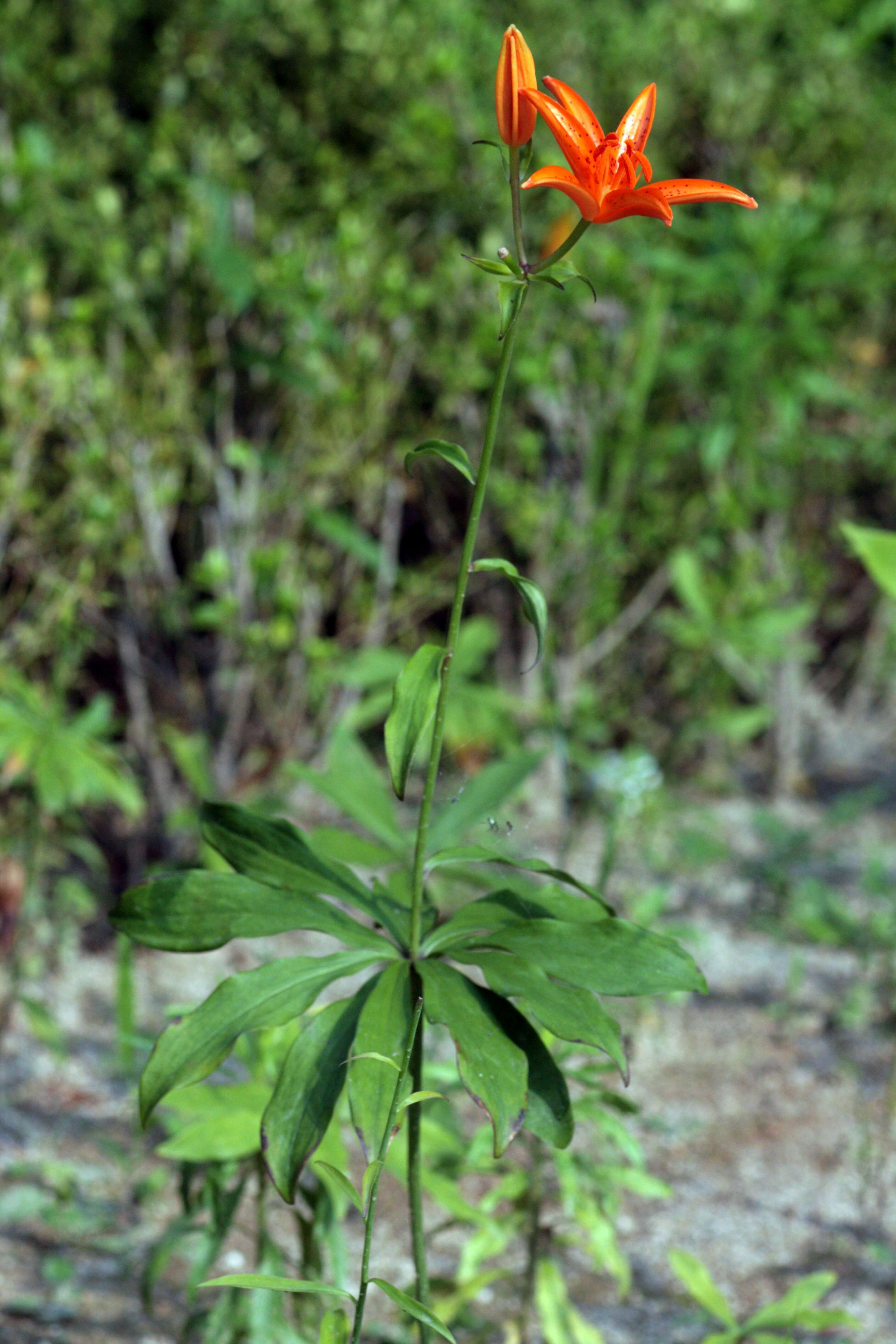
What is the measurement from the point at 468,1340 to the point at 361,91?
117 inches

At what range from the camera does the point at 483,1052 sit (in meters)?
1.08

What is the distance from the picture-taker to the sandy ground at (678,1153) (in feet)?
6.15

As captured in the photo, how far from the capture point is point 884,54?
14.4 ft

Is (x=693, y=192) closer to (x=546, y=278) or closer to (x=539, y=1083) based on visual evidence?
(x=546, y=278)

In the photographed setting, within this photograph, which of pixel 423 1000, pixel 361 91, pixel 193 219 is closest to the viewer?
pixel 423 1000

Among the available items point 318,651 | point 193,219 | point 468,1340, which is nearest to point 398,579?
point 318,651

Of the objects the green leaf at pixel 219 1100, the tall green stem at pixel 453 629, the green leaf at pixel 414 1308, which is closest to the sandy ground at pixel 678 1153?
the green leaf at pixel 219 1100

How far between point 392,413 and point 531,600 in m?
2.33

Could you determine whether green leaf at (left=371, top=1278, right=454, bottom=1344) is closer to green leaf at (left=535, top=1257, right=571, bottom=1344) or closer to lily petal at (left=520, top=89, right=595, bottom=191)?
green leaf at (left=535, top=1257, right=571, bottom=1344)

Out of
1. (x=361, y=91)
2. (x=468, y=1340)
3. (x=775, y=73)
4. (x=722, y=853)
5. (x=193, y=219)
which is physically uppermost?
(x=775, y=73)

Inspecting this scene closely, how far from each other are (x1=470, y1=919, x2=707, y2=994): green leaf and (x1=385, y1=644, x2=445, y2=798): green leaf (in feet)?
0.72

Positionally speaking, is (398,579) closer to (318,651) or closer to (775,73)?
(318,651)

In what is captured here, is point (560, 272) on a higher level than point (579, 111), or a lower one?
lower

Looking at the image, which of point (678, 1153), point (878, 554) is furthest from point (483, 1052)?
point (678, 1153)
